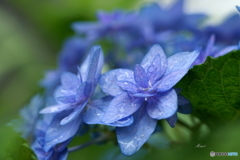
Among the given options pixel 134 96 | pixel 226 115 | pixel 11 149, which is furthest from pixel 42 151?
pixel 226 115

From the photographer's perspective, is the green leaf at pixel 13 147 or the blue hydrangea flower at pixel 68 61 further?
the blue hydrangea flower at pixel 68 61

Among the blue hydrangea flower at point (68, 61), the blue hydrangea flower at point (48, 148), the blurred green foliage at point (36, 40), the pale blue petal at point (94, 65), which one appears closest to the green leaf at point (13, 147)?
the blue hydrangea flower at point (48, 148)

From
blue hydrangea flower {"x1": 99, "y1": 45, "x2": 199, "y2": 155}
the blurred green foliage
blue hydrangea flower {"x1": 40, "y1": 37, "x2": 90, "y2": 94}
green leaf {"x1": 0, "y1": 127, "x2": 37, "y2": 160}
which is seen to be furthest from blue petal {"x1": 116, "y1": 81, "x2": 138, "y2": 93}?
the blurred green foliage

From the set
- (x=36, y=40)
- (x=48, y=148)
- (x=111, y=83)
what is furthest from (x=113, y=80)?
(x=36, y=40)

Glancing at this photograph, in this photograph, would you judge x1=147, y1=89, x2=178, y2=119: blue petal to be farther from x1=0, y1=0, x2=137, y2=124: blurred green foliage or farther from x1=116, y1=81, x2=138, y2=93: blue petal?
x1=0, y1=0, x2=137, y2=124: blurred green foliage

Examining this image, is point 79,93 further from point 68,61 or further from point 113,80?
point 68,61

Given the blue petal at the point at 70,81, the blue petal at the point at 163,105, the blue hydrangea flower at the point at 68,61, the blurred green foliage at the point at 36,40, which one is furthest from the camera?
the blurred green foliage at the point at 36,40

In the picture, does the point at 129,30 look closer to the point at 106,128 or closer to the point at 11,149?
the point at 106,128

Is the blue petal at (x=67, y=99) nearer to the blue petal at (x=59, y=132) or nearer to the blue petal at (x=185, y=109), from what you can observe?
the blue petal at (x=59, y=132)

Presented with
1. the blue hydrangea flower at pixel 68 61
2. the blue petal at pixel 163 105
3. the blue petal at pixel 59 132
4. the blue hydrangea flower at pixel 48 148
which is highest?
the blue petal at pixel 163 105
